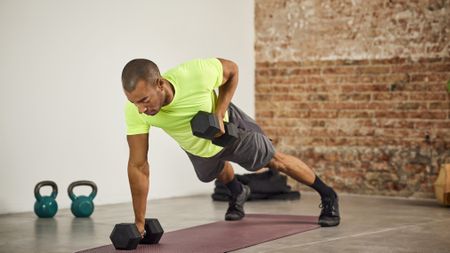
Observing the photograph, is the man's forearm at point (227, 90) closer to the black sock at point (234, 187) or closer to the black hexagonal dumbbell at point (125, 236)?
the black hexagonal dumbbell at point (125, 236)

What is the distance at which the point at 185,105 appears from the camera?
4.16 metres

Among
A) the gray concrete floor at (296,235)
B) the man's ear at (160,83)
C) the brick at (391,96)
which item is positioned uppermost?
the man's ear at (160,83)

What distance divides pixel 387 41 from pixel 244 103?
156 cm

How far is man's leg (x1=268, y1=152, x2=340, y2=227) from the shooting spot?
15.7ft

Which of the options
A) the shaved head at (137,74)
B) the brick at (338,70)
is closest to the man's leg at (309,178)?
the shaved head at (137,74)

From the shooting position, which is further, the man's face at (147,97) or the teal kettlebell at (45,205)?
the teal kettlebell at (45,205)

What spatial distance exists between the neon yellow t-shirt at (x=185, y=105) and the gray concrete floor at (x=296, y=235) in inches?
27.5

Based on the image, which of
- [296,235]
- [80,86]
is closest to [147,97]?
[296,235]

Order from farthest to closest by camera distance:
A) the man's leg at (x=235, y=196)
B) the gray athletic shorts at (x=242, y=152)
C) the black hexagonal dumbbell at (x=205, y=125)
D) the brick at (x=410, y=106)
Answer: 1. the brick at (x=410, y=106)
2. the man's leg at (x=235, y=196)
3. the gray athletic shorts at (x=242, y=152)
4. the black hexagonal dumbbell at (x=205, y=125)

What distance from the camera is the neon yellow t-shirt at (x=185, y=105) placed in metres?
4.09

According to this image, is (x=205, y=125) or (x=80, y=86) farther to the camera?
(x=80, y=86)

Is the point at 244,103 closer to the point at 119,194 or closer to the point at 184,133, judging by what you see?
the point at 119,194

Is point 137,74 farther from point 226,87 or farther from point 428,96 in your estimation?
point 428,96

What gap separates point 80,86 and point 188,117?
223 cm
